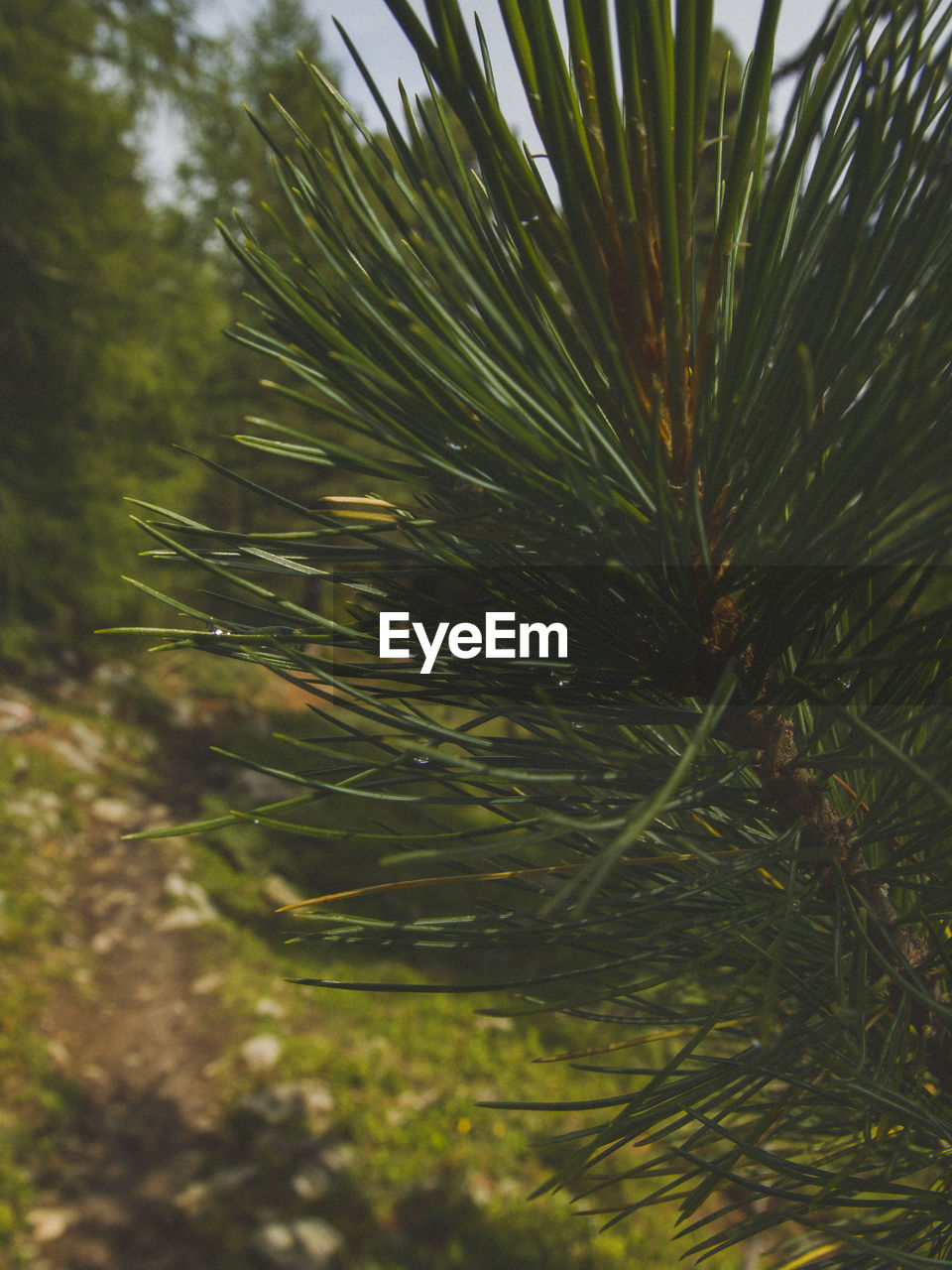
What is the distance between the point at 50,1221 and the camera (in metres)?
3.14

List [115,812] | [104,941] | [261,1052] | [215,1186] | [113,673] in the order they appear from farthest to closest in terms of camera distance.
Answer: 1. [113,673]
2. [115,812]
3. [104,941]
4. [261,1052]
5. [215,1186]

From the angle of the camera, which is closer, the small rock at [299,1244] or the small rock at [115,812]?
the small rock at [299,1244]

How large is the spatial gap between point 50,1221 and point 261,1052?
4.08 ft

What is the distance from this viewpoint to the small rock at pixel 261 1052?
420cm

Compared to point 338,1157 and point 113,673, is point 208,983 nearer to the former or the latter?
point 338,1157

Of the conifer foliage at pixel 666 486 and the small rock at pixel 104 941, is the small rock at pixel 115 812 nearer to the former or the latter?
the small rock at pixel 104 941

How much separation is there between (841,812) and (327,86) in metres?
0.82

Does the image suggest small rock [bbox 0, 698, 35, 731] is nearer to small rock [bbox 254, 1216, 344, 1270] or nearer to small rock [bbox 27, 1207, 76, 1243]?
small rock [bbox 27, 1207, 76, 1243]

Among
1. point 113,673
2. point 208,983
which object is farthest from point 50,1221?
point 113,673

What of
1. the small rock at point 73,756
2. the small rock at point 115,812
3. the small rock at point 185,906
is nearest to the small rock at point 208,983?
the small rock at point 185,906

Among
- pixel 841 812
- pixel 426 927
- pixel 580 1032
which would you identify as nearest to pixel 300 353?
pixel 426 927

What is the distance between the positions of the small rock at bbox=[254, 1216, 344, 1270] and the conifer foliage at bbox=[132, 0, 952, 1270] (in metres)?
3.07

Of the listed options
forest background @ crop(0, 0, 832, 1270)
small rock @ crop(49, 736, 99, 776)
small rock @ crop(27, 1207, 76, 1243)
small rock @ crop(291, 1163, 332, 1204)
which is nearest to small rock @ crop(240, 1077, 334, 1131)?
forest background @ crop(0, 0, 832, 1270)

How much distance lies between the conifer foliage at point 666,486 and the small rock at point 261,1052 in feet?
13.2
